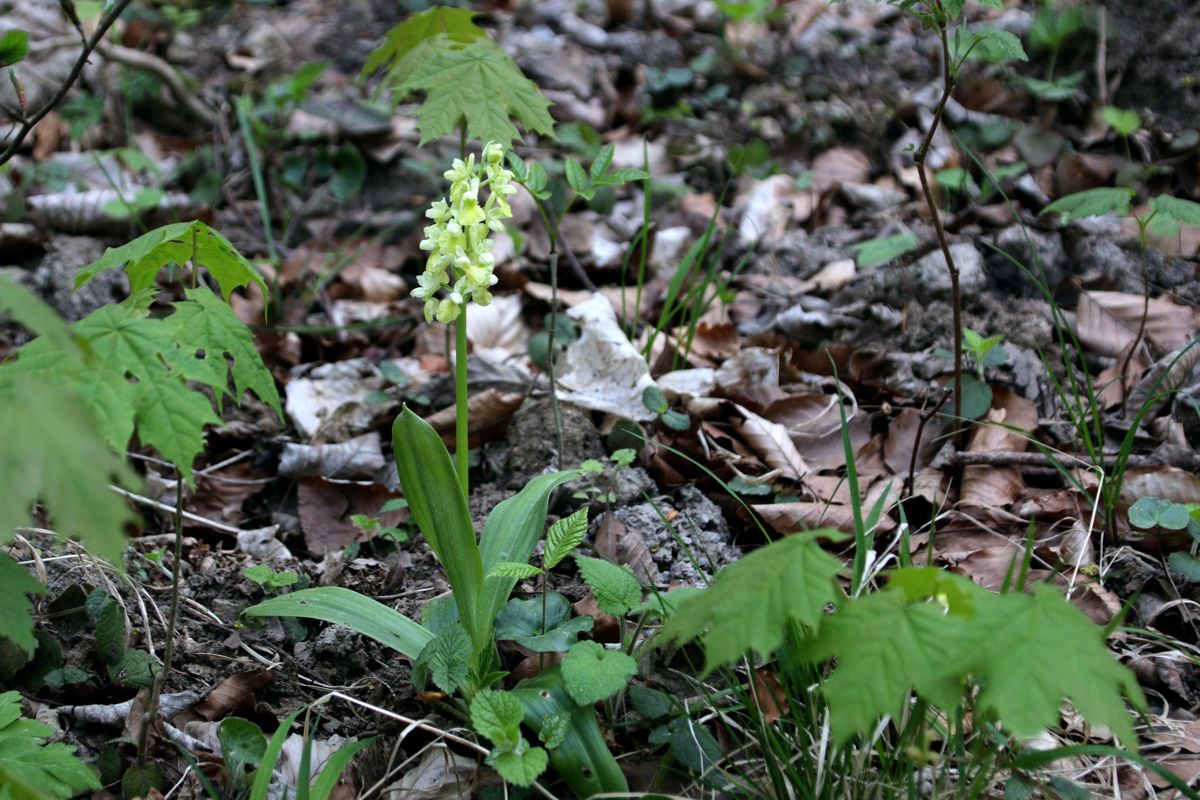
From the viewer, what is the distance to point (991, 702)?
1.01m

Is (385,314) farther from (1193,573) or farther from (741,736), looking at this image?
(1193,573)

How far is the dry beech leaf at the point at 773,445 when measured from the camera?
2.26 metres

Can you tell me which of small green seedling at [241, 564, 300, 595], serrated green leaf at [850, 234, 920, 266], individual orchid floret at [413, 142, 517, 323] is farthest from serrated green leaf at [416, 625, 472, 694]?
serrated green leaf at [850, 234, 920, 266]

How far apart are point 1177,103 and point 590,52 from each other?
8.52ft

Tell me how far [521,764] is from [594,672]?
17 cm

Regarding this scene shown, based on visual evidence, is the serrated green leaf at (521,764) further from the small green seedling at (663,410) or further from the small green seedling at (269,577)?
the small green seedling at (663,410)

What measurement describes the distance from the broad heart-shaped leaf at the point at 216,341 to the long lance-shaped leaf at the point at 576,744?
0.64m

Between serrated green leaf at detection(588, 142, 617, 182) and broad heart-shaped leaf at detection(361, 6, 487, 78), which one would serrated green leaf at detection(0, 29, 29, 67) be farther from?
serrated green leaf at detection(588, 142, 617, 182)

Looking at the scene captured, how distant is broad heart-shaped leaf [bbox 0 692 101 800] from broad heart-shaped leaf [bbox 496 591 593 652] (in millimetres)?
678

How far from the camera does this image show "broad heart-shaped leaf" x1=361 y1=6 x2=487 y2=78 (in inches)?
91.1

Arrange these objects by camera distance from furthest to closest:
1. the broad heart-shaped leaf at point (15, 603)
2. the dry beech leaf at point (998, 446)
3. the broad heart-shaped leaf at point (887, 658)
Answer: the dry beech leaf at point (998, 446) < the broad heart-shaped leaf at point (15, 603) < the broad heart-shaped leaf at point (887, 658)

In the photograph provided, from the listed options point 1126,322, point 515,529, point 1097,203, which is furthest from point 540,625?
point 1126,322

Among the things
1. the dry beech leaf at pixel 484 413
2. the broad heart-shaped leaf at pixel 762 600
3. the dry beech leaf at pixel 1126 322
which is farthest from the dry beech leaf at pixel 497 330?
the broad heart-shaped leaf at pixel 762 600

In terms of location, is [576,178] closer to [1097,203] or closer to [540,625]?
[540,625]
